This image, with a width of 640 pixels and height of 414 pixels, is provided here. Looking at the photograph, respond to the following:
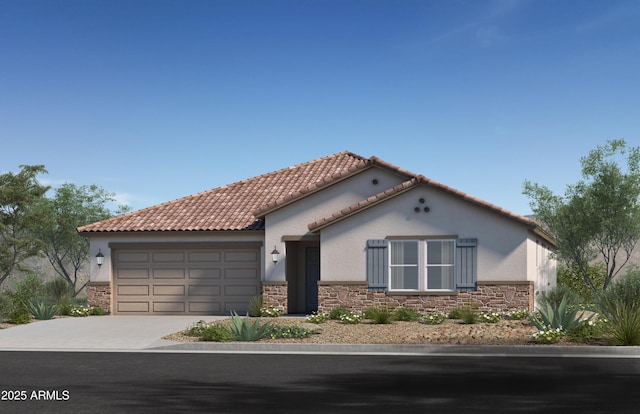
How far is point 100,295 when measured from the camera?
28.2 meters

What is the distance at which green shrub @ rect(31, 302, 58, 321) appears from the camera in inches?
1011

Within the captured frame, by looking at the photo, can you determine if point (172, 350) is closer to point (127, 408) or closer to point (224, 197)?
point (127, 408)

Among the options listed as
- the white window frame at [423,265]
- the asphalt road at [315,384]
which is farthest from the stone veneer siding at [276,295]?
the asphalt road at [315,384]

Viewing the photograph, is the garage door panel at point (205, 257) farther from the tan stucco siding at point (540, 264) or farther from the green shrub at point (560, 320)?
the green shrub at point (560, 320)

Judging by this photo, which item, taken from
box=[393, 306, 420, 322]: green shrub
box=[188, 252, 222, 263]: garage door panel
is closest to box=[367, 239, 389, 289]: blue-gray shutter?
box=[393, 306, 420, 322]: green shrub

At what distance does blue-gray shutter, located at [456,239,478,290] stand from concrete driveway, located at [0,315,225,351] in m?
7.88

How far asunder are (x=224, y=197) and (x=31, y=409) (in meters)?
20.4

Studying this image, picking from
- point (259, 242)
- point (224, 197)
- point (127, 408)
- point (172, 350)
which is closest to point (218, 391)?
point (127, 408)

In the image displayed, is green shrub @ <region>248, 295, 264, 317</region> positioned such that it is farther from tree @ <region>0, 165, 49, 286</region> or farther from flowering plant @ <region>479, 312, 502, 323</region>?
tree @ <region>0, 165, 49, 286</region>

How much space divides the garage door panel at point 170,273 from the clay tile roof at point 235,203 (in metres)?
1.51

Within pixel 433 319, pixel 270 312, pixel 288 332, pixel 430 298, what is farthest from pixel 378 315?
pixel 270 312

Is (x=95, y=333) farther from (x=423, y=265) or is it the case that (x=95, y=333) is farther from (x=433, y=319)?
(x=423, y=265)

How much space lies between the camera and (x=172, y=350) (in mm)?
17844

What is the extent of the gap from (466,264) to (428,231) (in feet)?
5.20
